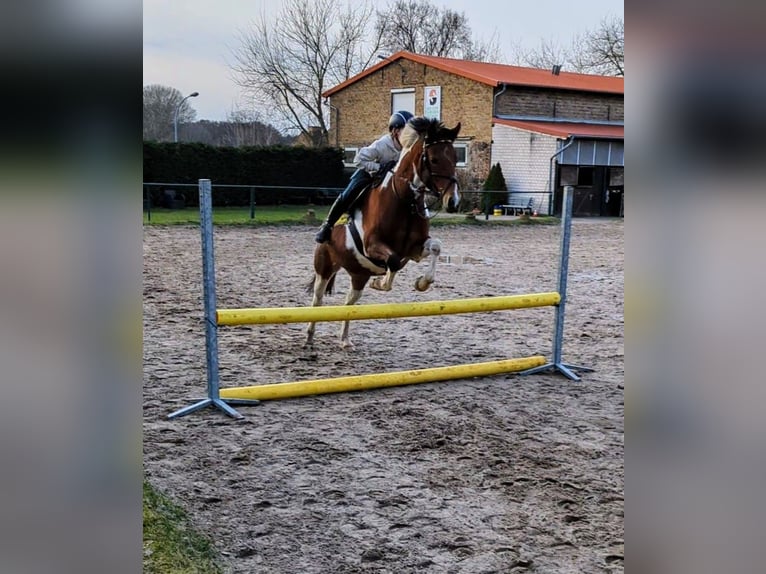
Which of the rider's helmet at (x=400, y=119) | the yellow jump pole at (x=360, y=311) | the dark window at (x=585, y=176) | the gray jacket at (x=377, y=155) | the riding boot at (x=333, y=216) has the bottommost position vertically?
the yellow jump pole at (x=360, y=311)

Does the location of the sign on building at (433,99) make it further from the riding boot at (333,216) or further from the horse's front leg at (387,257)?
the horse's front leg at (387,257)

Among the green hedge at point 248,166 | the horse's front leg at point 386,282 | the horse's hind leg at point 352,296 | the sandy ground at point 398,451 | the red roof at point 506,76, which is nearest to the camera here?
the sandy ground at point 398,451

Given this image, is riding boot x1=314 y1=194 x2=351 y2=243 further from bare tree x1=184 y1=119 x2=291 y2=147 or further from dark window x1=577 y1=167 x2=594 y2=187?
dark window x1=577 y1=167 x2=594 y2=187

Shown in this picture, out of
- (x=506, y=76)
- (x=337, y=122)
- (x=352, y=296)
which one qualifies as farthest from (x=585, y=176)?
(x=352, y=296)

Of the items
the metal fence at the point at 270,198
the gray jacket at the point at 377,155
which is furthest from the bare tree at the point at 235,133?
the gray jacket at the point at 377,155

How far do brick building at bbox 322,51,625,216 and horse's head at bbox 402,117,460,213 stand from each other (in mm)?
16223

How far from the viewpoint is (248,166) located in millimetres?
21891

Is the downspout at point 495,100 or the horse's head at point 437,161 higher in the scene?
the downspout at point 495,100

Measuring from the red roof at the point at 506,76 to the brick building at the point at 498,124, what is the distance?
5cm

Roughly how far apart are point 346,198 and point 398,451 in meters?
2.42

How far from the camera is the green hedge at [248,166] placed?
66.8 feet

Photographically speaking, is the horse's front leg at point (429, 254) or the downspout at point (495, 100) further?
the downspout at point (495, 100)
